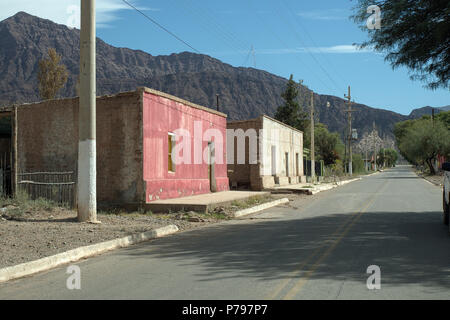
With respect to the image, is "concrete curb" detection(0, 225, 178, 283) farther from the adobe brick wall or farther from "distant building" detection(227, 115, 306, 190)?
"distant building" detection(227, 115, 306, 190)

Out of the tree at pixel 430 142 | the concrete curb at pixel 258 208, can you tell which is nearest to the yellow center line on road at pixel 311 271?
the concrete curb at pixel 258 208

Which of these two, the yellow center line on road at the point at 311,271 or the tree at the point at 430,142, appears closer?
the yellow center line on road at the point at 311,271

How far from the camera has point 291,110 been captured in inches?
2822

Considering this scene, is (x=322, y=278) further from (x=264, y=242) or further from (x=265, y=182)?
(x=265, y=182)

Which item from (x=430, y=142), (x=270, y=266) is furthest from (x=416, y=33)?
(x=430, y=142)

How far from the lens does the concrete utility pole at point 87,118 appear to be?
12.4 metres

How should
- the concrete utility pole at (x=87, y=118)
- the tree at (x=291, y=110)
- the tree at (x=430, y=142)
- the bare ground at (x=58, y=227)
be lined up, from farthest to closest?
the tree at (x=291, y=110)
the tree at (x=430, y=142)
the concrete utility pole at (x=87, y=118)
the bare ground at (x=58, y=227)

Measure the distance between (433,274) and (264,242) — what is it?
12.7 feet

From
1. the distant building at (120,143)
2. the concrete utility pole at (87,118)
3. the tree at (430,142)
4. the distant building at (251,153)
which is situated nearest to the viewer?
the concrete utility pole at (87,118)

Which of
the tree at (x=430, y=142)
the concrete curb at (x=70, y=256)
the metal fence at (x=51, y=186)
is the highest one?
the tree at (x=430, y=142)

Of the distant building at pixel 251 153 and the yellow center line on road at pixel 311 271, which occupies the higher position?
the distant building at pixel 251 153

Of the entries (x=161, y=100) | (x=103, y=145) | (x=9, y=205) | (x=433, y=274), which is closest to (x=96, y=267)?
(x=433, y=274)

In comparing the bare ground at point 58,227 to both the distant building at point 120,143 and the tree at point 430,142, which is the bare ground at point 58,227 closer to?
the distant building at point 120,143

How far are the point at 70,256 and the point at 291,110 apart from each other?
65.0 metres
